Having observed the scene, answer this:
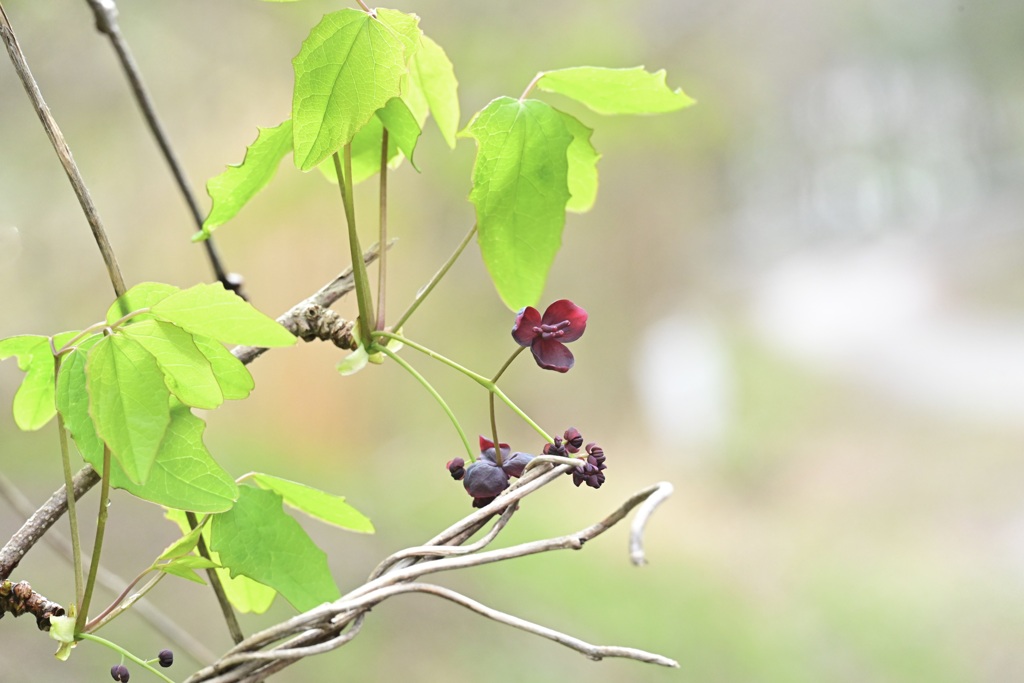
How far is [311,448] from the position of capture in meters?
1.37

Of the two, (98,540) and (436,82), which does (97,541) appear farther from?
(436,82)

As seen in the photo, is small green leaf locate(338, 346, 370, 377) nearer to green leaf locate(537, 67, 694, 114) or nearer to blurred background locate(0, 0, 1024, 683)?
green leaf locate(537, 67, 694, 114)

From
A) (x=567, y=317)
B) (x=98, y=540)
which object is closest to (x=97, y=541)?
(x=98, y=540)

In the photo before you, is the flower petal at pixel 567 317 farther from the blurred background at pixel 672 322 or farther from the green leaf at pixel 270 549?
the blurred background at pixel 672 322

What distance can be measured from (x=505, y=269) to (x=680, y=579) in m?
1.22

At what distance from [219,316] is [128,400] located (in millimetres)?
22

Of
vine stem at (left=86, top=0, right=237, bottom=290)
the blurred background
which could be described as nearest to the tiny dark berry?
vine stem at (left=86, top=0, right=237, bottom=290)

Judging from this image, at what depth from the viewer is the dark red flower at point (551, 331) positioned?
17 centimetres

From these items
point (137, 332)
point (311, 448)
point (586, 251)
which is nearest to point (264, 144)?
point (137, 332)

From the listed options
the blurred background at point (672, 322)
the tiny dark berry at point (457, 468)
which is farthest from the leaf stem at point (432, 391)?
the blurred background at point (672, 322)

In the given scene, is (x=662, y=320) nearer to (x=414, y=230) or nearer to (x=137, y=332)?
(x=414, y=230)

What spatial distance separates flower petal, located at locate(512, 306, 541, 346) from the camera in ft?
0.56

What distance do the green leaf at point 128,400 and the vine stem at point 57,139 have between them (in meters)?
0.02

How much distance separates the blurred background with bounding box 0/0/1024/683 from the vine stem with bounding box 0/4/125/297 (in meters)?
0.70
